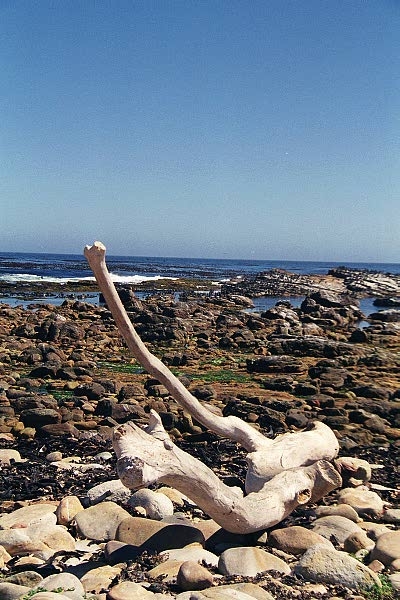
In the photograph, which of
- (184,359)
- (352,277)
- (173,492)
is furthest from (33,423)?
(352,277)

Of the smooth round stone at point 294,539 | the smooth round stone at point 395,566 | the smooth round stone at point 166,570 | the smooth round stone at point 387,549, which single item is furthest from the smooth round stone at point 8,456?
the smooth round stone at point 395,566

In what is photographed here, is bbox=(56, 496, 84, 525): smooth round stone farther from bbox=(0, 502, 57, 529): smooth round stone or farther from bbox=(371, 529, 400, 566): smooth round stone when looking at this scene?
bbox=(371, 529, 400, 566): smooth round stone

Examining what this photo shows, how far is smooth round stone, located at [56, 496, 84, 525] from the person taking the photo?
531 centimetres

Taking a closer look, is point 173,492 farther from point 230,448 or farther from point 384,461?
point 384,461

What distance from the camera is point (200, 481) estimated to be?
4.73 meters

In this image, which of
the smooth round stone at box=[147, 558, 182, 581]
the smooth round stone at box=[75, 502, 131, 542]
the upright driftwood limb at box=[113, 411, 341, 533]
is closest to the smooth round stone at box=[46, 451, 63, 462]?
the smooth round stone at box=[75, 502, 131, 542]

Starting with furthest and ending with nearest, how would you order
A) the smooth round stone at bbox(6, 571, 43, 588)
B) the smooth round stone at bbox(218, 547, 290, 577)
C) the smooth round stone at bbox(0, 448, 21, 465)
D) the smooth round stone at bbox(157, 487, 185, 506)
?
the smooth round stone at bbox(0, 448, 21, 465)
the smooth round stone at bbox(157, 487, 185, 506)
the smooth round stone at bbox(218, 547, 290, 577)
the smooth round stone at bbox(6, 571, 43, 588)

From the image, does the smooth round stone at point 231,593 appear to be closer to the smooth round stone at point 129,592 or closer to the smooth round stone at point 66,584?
the smooth round stone at point 129,592

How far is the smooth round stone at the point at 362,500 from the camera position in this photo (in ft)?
19.5

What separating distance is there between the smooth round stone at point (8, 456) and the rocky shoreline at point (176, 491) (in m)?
0.02

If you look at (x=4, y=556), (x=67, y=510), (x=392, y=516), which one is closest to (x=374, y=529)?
(x=392, y=516)

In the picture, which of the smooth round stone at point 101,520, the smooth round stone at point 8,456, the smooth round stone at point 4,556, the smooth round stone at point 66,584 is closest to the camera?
the smooth round stone at point 66,584

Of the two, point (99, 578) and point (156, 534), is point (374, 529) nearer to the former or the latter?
point (156, 534)

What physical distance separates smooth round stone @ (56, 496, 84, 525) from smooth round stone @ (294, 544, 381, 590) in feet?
6.82
